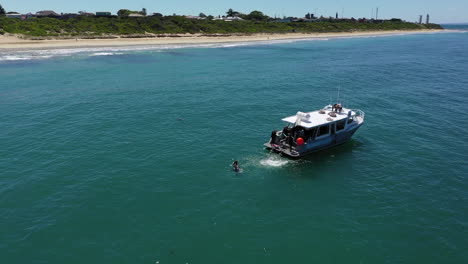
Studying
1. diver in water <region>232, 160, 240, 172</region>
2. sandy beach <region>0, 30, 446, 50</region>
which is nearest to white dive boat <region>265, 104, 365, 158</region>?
diver in water <region>232, 160, 240, 172</region>

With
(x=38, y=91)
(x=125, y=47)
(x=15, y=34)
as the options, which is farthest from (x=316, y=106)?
(x=15, y=34)

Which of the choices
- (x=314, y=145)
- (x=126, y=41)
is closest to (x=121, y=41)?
(x=126, y=41)

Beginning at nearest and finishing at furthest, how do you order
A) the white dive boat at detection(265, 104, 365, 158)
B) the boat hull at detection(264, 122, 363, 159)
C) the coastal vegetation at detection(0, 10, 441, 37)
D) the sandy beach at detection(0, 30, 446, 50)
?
the boat hull at detection(264, 122, 363, 159) → the white dive boat at detection(265, 104, 365, 158) → the sandy beach at detection(0, 30, 446, 50) → the coastal vegetation at detection(0, 10, 441, 37)

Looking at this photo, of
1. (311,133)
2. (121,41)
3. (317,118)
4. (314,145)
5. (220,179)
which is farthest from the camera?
(121,41)

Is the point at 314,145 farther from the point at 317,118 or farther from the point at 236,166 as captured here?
the point at 236,166

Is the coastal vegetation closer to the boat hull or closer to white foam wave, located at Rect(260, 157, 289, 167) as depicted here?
white foam wave, located at Rect(260, 157, 289, 167)

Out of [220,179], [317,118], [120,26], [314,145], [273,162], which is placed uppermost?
[120,26]

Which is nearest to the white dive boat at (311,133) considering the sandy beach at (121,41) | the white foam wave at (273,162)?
the white foam wave at (273,162)
